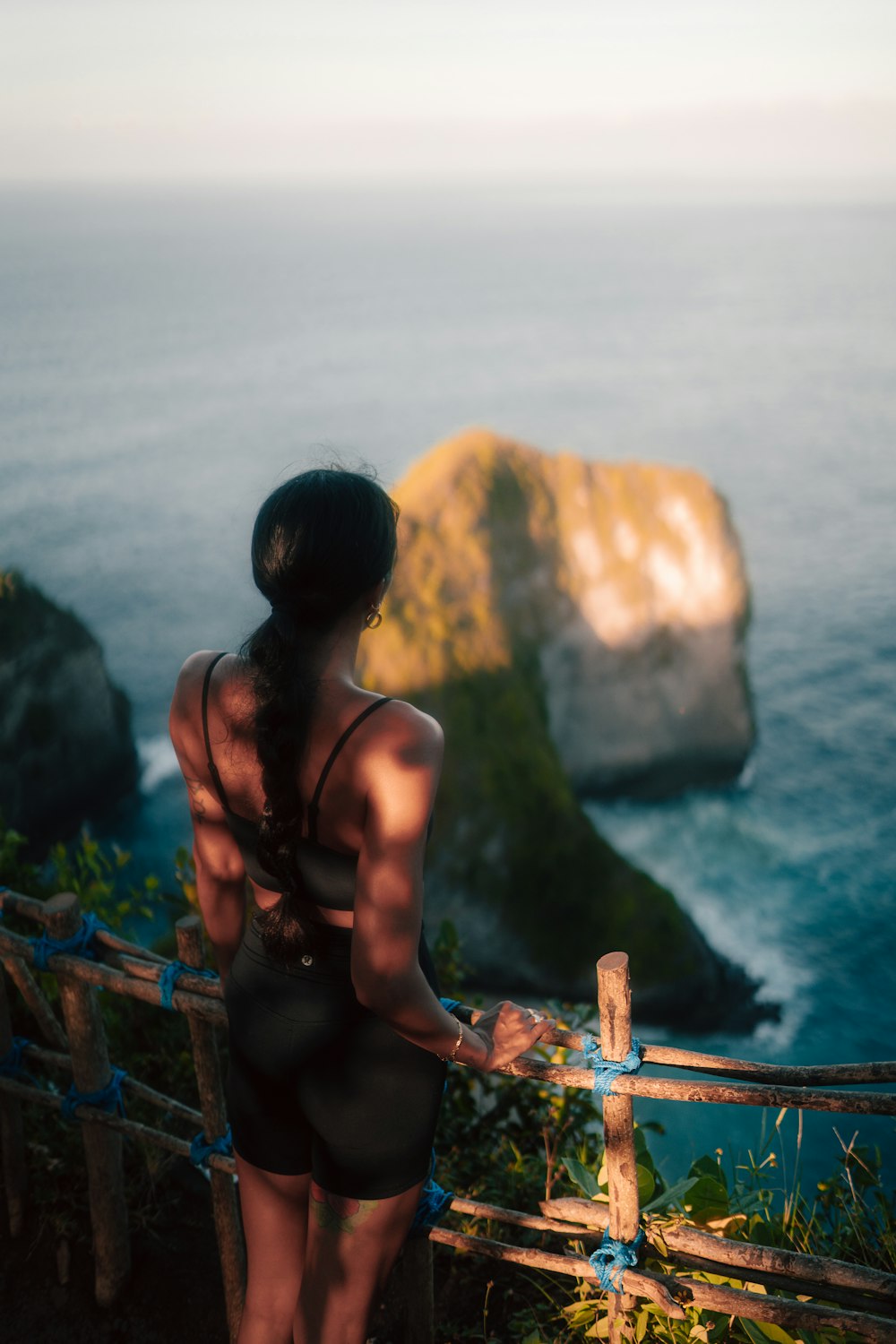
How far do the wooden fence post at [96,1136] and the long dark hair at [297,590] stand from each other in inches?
49.7

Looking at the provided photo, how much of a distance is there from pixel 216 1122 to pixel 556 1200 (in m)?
0.88

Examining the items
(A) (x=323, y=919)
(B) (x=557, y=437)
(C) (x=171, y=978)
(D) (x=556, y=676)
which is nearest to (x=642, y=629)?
(D) (x=556, y=676)

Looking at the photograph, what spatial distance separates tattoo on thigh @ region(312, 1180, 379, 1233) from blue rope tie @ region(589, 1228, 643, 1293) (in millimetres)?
688

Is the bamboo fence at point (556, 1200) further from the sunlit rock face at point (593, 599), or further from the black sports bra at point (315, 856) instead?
the sunlit rock face at point (593, 599)

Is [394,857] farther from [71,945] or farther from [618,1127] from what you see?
[71,945]

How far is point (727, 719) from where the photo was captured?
67.2 feet

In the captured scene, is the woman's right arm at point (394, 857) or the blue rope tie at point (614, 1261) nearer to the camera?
the woman's right arm at point (394, 857)

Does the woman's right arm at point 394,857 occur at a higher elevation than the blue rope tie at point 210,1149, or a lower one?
higher

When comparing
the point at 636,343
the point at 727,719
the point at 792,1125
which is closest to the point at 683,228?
the point at 636,343

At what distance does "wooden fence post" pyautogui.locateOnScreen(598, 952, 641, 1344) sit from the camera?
2066 millimetres

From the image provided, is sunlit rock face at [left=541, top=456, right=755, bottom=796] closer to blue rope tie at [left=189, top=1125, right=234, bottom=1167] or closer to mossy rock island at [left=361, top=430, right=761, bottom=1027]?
mossy rock island at [left=361, top=430, right=761, bottom=1027]

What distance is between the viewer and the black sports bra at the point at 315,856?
5.31 feet

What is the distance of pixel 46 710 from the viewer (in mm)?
13641

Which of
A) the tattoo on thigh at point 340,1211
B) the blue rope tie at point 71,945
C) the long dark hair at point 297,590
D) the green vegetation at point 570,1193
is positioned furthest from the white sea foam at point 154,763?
the long dark hair at point 297,590
